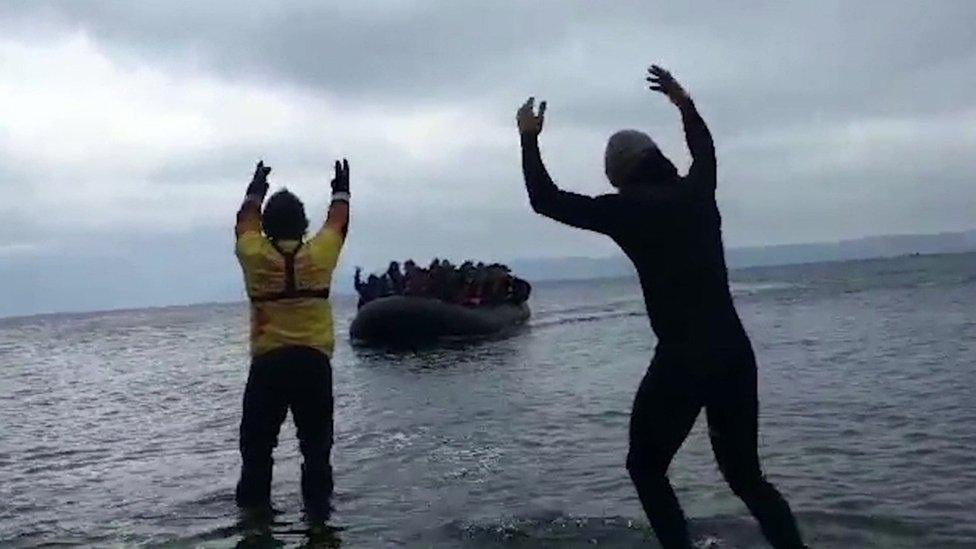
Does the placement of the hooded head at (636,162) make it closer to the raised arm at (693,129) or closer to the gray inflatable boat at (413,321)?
the raised arm at (693,129)

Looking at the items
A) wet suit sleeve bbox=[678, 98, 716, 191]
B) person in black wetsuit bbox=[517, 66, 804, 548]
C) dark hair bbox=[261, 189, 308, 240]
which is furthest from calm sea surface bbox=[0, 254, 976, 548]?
wet suit sleeve bbox=[678, 98, 716, 191]

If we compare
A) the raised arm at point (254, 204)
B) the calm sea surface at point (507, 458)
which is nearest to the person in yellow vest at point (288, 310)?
the raised arm at point (254, 204)

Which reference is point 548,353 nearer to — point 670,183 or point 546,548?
point 546,548

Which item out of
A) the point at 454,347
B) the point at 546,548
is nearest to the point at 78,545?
the point at 546,548

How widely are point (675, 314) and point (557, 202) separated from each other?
2.46 feet

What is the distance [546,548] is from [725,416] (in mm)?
1985

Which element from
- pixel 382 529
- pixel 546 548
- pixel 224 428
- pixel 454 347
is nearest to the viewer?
pixel 546 548

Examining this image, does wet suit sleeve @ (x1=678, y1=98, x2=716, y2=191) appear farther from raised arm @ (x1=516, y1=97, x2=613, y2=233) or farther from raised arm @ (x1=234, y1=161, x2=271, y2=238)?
raised arm @ (x1=234, y1=161, x2=271, y2=238)

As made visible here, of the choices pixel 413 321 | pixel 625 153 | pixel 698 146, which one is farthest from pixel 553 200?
pixel 413 321

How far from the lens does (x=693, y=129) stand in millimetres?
5148

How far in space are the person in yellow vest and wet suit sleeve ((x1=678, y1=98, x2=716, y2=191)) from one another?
2.40m

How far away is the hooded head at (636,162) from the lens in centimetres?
497

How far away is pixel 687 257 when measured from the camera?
4789mm

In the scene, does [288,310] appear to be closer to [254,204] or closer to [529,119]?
[254,204]
